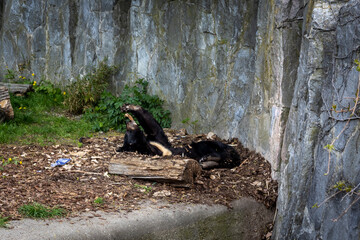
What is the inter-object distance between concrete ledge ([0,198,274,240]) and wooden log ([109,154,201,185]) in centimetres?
37

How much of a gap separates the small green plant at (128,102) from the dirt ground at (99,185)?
177cm

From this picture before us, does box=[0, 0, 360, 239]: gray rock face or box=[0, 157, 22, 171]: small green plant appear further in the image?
box=[0, 157, 22, 171]: small green plant

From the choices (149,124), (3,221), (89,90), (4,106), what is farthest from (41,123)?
(3,221)

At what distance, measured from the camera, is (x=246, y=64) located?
20.1 ft

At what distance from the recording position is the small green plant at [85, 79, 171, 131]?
25.7 feet

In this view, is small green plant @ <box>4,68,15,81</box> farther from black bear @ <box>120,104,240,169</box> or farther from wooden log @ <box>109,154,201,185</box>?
wooden log @ <box>109,154,201,185</box>

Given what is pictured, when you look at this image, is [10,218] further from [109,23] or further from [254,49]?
[109,23]

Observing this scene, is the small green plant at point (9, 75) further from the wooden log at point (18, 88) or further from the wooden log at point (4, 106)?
the wooden log at point (4, 106)

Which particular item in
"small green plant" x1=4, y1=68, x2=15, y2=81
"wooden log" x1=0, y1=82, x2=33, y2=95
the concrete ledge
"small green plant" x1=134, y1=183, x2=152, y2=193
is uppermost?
"small green plant" x1=4, y1=68, x2=15, y2=81

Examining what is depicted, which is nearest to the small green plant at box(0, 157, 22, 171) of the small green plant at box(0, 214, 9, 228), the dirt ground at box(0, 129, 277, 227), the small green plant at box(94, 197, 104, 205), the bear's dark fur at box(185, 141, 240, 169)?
the dirt ground at box(0, 129, 277, 227)

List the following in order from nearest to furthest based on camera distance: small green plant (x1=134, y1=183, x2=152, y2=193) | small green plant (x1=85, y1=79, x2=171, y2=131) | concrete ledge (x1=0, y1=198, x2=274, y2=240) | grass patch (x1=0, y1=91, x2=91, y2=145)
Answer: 1. concrete ledge (x1=0, y1=198, x2=274, y2=240)
2. small green plant (x1=134, y1=183, x2=152, y2=193)
3. grass patch (x1=0, y1=91, x2=91, y2=145)
4. small green plant (x1=85, y1=79, x2=171, y2=131)

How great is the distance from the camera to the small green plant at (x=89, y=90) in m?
8.84

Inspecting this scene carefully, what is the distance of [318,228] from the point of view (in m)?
3.96

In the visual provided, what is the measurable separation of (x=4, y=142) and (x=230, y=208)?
3.58 m
